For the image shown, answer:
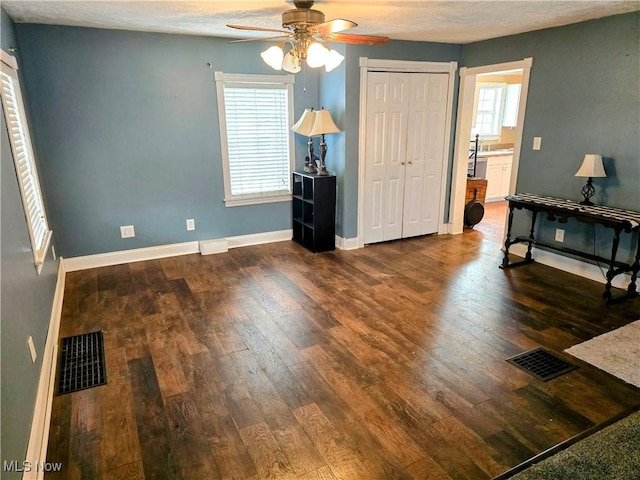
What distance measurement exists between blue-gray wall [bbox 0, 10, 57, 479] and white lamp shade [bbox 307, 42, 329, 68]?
1903mm

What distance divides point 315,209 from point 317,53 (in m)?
2.13

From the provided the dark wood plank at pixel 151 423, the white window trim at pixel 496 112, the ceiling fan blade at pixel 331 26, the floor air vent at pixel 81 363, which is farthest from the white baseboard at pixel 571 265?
the floor air vent at pixel 81 363

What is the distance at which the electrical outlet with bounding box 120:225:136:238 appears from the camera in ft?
14.2

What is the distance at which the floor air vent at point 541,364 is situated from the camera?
2451 millimetres

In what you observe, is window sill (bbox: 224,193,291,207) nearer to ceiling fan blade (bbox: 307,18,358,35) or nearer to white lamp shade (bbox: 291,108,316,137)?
white lamp shade (bbox: 291,108,316,137)

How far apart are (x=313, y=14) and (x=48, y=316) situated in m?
2.72

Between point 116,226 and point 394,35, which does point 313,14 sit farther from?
point 116,226

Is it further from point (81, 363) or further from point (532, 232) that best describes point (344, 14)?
point (81, 363)

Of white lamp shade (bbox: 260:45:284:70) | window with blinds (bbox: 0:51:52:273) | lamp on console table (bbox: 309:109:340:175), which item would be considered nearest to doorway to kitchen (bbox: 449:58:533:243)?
lamp on console table (bbox: 309:109:340:175)

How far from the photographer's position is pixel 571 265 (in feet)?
13.2

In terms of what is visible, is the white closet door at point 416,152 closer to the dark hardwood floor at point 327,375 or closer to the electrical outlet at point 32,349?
the dark hardwood floor at point 327,375

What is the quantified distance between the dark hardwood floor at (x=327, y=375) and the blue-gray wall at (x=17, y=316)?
1.07 feet

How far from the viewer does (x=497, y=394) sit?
2281mm

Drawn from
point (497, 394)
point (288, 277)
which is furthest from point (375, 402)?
point (288, 277)
